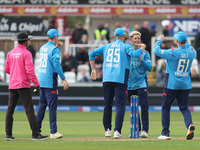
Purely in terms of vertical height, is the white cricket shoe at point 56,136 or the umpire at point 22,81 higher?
the umpire at point 22,81

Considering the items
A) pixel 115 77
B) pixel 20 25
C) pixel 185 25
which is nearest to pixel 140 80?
pixel 115 77

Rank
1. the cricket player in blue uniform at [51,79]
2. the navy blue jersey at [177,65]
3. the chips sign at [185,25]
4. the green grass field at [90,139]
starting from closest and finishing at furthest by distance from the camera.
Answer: the green grass field at [90,139]
the navy blue jersey at [177,65]
the cricket player in blue uniform at [51,79]
the chips sign at [185,25]

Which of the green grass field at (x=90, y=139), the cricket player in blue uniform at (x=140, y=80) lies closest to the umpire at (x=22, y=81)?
the green grass field at (x=90, y=139)

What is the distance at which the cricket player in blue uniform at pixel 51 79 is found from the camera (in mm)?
12023

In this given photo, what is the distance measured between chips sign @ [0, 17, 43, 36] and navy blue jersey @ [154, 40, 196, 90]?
11735 mm

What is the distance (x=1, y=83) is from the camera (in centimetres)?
2192

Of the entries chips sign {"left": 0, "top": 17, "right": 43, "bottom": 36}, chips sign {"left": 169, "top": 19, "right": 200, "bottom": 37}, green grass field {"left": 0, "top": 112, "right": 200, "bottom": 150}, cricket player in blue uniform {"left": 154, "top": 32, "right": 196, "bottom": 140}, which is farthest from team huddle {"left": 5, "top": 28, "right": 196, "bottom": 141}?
chips sign {"left": 169, "top": 19, "right": 200, "bottom": 37}

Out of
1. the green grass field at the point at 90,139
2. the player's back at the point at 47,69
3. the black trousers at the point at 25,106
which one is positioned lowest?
the green grass field at the point at 90,139

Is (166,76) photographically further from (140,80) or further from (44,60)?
(44,60)

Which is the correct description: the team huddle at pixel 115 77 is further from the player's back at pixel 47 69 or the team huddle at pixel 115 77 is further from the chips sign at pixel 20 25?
the chips sign at pixel 20 25

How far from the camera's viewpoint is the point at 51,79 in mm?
12109

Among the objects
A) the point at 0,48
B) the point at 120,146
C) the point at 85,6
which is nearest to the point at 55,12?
the point at 85,6

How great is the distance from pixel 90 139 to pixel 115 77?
1433mm

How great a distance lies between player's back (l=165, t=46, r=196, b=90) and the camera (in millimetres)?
11828
